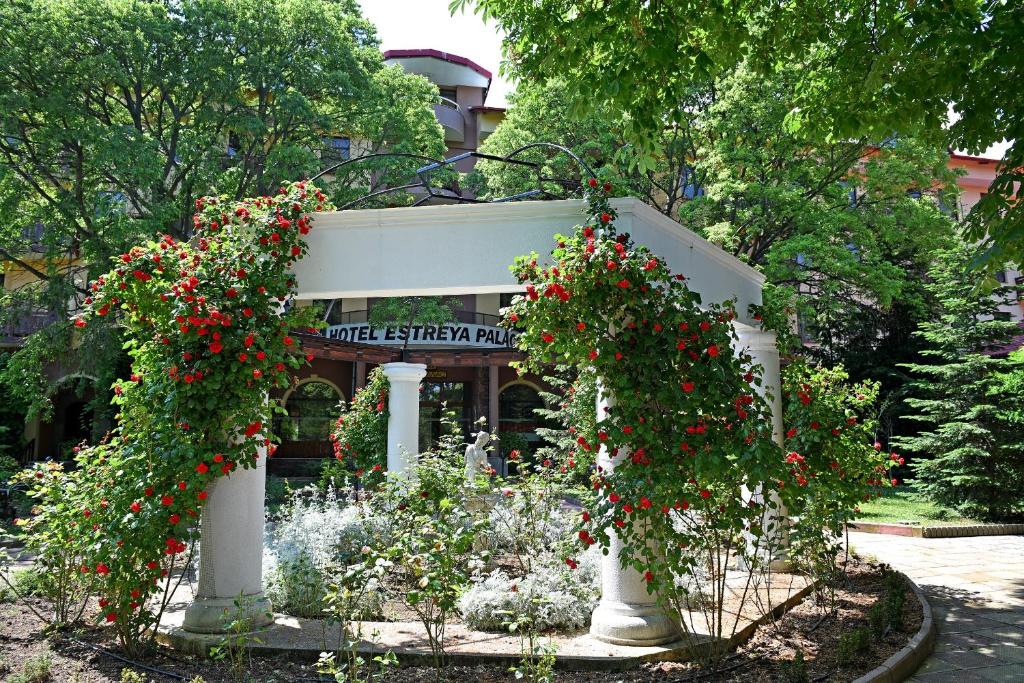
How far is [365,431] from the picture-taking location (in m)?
12.6

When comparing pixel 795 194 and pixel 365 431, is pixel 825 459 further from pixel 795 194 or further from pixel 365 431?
pixel 795 194

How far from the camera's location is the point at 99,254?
13.4 metres

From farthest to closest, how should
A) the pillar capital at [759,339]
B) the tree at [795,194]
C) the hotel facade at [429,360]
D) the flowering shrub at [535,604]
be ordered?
the hotel facade at [429,360] → the tree at [795,194] → the pillar capital at [759,339] → the flowering shrub at [535,604]

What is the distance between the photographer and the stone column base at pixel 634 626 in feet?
17.3

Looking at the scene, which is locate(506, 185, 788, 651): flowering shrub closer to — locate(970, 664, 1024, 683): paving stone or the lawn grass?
locate(970, 664, 1024, 683): paving stone

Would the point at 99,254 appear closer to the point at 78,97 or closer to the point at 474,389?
the point at 78,97

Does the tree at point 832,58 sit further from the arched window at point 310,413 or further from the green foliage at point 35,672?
the arched window at point 310,413

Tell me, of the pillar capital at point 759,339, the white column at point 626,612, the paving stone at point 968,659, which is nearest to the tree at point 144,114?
the pillar capital at point 759,339

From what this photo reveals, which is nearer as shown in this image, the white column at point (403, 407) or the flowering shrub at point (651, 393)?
the flowering shrub at point (651, 393)

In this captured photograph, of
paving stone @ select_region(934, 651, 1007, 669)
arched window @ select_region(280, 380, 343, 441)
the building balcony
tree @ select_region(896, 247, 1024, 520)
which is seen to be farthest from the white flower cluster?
the building balcony

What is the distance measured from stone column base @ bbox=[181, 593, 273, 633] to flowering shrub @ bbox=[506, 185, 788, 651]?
8.50 feet

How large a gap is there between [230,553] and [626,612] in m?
2.99

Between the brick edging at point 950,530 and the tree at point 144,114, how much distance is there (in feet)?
A: 41.4

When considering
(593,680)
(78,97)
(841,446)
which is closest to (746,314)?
(841,446)
